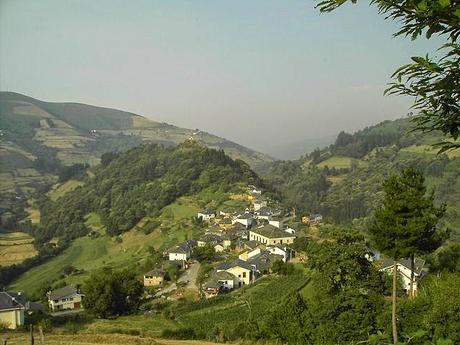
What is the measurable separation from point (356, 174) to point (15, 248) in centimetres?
6604

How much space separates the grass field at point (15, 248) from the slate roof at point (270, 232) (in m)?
29.8

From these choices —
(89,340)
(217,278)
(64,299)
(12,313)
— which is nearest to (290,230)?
(217,278)

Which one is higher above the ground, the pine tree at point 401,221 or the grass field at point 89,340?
the pine tree at point 401,221

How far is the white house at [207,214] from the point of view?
55.8 metres

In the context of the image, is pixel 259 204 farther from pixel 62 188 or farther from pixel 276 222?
pixel 62 188

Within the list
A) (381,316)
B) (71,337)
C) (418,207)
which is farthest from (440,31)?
(71,337)

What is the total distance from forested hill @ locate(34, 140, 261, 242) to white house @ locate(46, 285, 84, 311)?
27.2 metres

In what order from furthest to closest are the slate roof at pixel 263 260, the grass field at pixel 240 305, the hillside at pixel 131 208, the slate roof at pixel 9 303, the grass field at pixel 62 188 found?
1. the grass field at pixel 62 188
2. the hillside at pixel 131 208
3. the slate roof at pixel 263 260
4. the slate roof at pixel 9 303
5. the grass field at pixel 240 305

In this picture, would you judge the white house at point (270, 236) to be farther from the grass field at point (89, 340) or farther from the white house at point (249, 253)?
the grass field at point (89, 340)

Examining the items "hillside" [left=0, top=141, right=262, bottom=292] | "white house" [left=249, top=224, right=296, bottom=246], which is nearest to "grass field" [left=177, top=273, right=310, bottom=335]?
"white house" [left=249, top=224, right=296, bottom=246]

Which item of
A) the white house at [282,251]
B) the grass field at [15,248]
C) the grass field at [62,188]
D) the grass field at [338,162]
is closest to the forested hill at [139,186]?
the grass field at [15,248]

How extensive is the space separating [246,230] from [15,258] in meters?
30.1

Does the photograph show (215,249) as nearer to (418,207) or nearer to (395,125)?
(418,207)

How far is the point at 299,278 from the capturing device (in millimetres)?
28969
